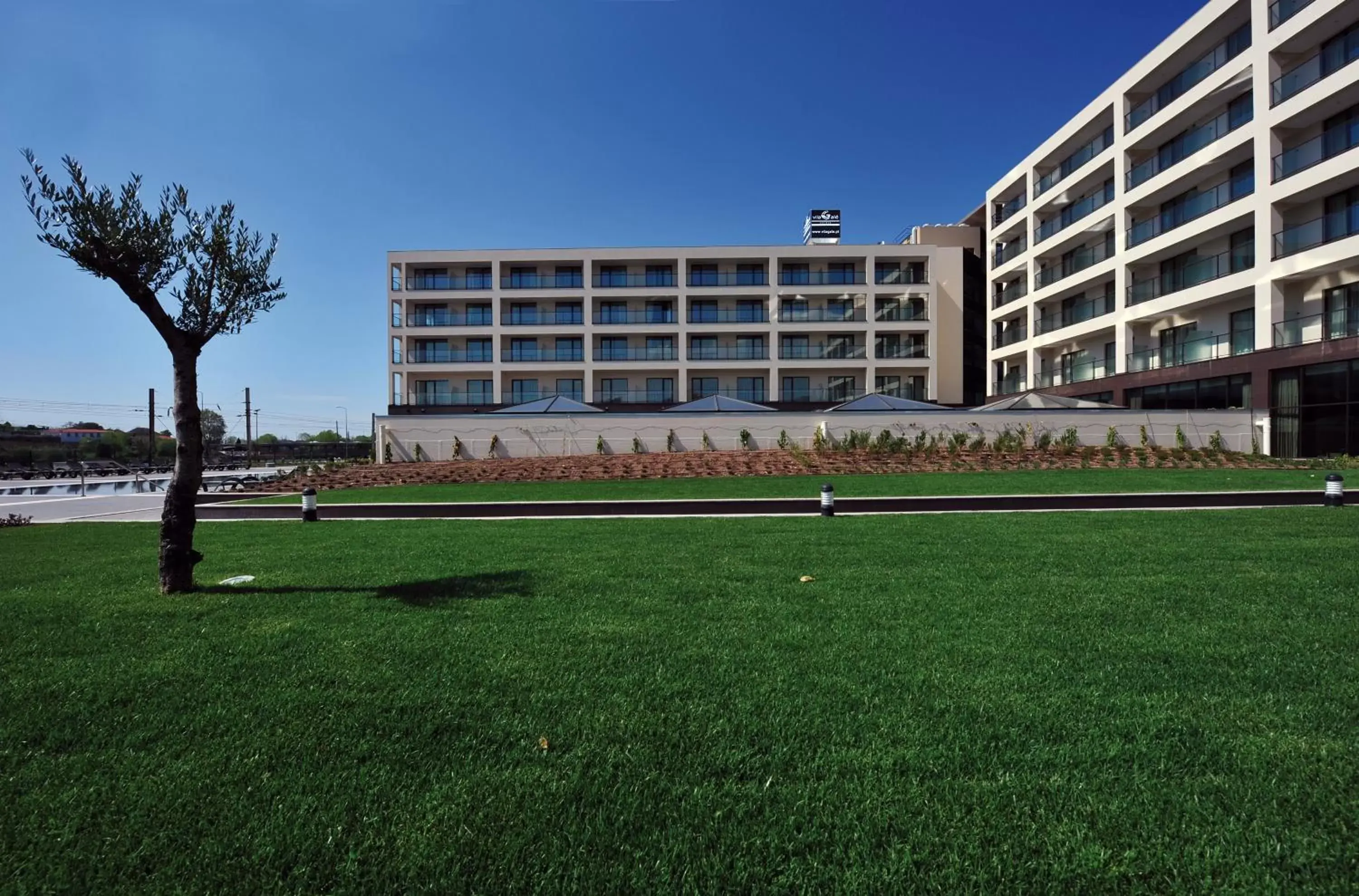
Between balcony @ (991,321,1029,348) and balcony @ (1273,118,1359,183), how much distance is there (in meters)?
18.2

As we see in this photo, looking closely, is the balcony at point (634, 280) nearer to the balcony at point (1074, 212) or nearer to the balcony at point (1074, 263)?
the balcony at point (1074, 212)

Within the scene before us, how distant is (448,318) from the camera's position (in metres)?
49.4

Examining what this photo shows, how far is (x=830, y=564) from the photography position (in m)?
7.92

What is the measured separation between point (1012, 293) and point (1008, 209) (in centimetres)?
635

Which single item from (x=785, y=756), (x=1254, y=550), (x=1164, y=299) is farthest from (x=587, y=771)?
(x=1164, y=299)

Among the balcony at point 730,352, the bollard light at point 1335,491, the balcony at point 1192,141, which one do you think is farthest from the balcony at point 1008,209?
the bollard light at point 1335,491

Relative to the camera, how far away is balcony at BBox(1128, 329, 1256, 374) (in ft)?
90.6

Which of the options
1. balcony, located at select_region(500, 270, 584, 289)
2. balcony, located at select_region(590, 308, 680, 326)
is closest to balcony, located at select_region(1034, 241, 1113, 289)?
balcony, located at select_region(590, 308, 680, 326)

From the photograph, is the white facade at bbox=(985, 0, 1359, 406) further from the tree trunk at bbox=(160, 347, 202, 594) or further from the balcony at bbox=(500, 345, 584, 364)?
the tree trunk at bbox=(160, 347, 202, 594)

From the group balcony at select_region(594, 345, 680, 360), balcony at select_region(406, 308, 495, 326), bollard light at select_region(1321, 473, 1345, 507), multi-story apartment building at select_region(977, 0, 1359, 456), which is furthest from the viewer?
balcony at select_region(406, 308, 495, 326)

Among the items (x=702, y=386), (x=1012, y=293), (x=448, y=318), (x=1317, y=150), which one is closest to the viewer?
(x=1317, y=150)

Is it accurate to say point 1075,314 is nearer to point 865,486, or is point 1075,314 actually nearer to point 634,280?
point 865,486

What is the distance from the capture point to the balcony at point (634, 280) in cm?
4868

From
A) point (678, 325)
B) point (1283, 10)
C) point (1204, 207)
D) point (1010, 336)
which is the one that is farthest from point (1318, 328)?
point (678, 325)
